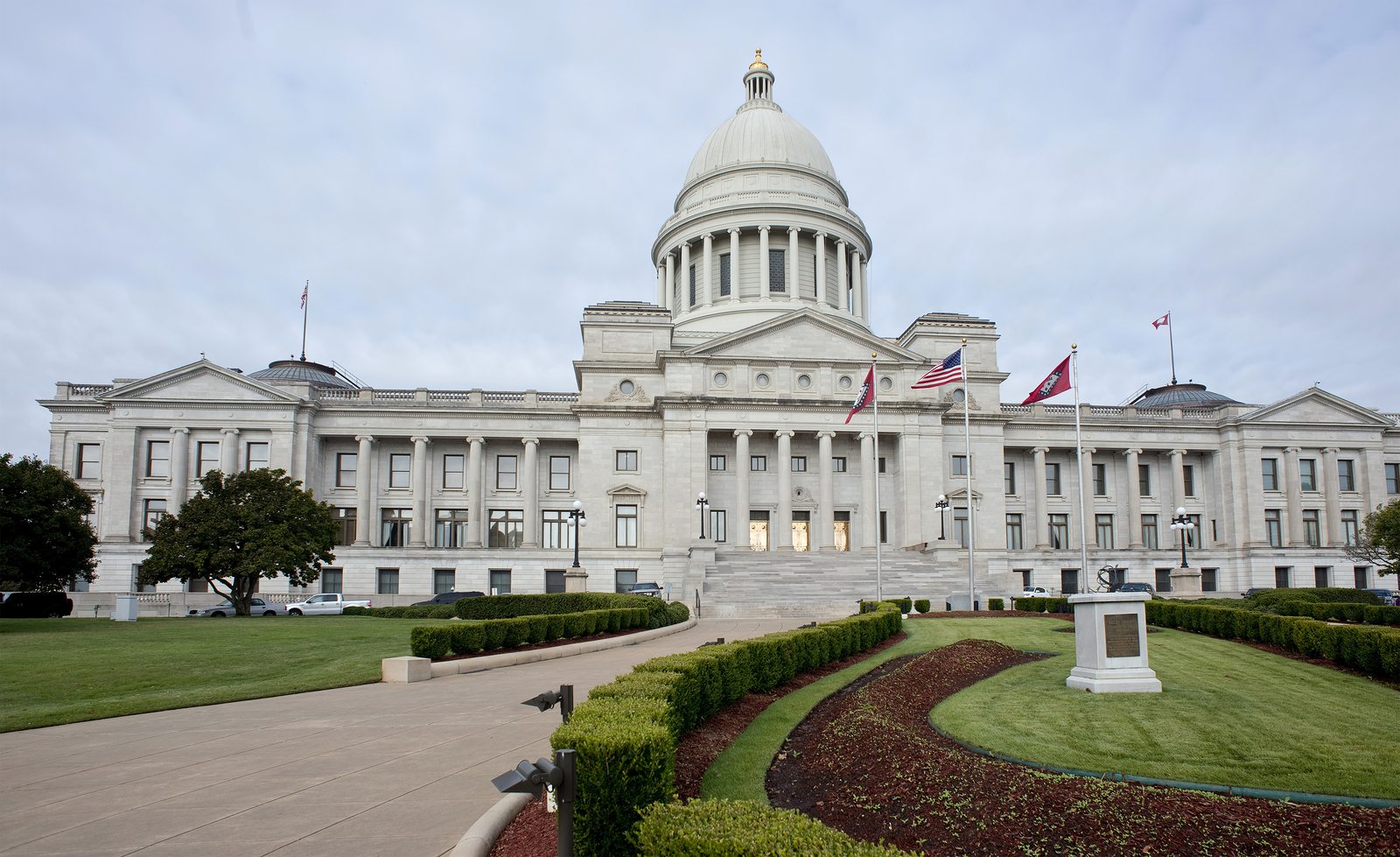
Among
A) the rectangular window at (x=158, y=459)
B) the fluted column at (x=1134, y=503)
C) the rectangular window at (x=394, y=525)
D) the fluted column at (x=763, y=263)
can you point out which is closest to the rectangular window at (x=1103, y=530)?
the fluted column at (x=1134, y=503)

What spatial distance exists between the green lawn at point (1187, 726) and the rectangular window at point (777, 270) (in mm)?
54395

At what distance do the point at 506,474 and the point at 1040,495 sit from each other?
125 feet

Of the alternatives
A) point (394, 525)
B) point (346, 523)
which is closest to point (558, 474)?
point (394, 525)

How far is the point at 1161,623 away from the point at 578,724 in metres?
24.4

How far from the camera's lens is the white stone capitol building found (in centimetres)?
5709

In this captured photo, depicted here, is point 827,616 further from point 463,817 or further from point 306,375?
point 306,375

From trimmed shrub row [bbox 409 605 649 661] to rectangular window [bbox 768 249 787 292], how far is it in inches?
1808

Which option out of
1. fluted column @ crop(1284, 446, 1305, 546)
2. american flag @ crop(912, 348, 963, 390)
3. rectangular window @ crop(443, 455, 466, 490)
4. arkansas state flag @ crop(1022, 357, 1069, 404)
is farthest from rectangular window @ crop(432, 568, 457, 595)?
fluted column @ crop(1284, 446, 1305, 546)

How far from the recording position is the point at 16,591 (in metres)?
46.2

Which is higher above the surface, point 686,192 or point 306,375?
point 686,192

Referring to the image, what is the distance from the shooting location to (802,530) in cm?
5966

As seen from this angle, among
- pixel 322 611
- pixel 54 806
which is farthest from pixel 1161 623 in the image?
pixel 322 611

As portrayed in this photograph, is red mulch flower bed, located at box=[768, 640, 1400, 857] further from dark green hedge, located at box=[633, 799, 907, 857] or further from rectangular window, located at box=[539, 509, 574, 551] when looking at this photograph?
rectangular window, located at box=[539, 509, 574, 551]

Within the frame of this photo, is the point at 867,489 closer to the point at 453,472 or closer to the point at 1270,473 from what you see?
the point at 453,472
